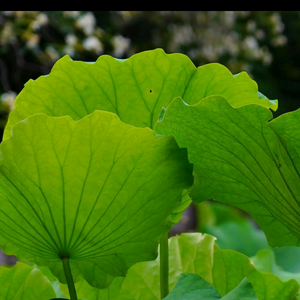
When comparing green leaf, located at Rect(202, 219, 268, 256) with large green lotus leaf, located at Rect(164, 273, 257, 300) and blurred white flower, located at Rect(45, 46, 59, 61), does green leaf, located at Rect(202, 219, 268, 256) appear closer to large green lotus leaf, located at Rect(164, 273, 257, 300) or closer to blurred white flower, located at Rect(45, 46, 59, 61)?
large green lotus leaf, located at Rect(164, 273, 257, 300)

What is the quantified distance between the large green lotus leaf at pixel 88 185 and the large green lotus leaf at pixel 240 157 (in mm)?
14

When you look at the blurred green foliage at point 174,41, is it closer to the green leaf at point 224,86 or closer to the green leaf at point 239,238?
the green leaf at point 239,238

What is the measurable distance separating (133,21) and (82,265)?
4.25m

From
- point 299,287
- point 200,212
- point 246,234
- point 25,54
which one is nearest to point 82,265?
point 299,287

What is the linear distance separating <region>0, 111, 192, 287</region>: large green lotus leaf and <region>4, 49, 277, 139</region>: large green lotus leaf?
2.5 inches

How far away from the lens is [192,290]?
25 centimetres

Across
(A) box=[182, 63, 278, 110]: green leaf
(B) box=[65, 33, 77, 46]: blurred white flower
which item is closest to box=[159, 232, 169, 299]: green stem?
(A) box=[182, 63, 278, 110]: green leaf

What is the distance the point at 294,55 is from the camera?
15.7 feet

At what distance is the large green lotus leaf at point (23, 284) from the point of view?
1.07 feet

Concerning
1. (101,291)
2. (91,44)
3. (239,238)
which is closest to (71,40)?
(91,44)

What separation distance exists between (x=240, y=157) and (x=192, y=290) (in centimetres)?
8

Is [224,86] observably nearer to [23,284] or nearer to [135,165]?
[135,165]

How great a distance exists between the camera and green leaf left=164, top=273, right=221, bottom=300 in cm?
25

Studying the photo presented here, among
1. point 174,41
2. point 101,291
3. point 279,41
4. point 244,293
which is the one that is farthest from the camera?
point 279,41
